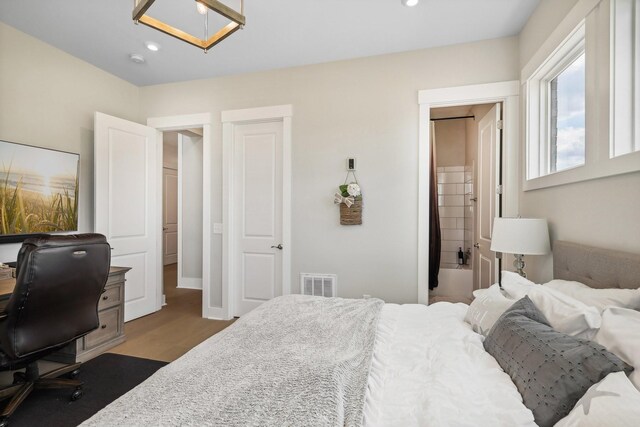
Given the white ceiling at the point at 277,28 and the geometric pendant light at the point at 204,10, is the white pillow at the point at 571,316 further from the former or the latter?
the white ceiling at the point at 277,28

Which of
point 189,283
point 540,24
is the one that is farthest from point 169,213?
point 540,24

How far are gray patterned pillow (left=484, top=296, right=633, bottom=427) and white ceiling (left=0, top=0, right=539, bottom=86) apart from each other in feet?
7.78

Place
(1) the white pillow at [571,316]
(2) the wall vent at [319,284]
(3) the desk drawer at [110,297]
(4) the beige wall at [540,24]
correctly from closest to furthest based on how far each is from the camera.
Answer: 1. (1) the white pillow at [571,316]
2. (4) the beige wall at [540,24]
3. (3) the desk drawer at [110,297]
4. (2) the wall vent at [319,284]

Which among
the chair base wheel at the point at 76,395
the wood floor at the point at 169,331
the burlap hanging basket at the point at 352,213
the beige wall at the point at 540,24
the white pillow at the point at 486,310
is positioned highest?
the beige wall at the point at 540,24

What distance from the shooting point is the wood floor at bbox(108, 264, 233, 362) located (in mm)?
2713

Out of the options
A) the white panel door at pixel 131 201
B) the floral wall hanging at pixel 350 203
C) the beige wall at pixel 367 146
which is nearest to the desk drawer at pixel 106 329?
the white panel door at pixel 131 201

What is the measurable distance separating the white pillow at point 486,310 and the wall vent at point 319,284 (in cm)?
164

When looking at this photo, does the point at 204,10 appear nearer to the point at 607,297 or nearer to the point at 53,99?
the point at 53,99

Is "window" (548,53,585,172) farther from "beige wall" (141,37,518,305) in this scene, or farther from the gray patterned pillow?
the gray patterned pillow

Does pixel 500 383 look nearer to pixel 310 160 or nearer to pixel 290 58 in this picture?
pixel 310 160

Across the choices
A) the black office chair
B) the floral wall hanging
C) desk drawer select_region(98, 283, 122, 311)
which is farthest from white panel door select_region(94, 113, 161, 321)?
the floral wall hanging

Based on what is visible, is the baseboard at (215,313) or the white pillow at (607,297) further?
the baseboard at (215,313)

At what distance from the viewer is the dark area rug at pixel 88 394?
182 centimetres

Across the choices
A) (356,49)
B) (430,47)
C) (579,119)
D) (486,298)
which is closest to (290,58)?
(356,49)
